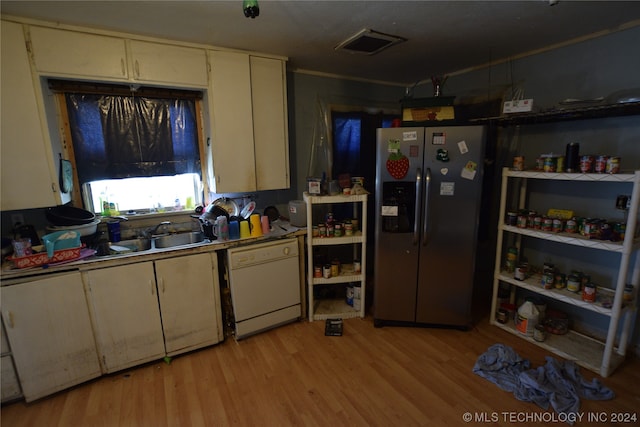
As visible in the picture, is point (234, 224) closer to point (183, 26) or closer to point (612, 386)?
point (183, 26)

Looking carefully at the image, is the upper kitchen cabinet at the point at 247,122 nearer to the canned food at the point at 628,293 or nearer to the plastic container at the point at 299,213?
the plastic container at the point at 299,213

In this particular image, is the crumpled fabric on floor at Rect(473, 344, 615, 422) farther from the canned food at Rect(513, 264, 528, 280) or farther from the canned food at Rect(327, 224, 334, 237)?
the canned food at Rect(327, 224, 334, 237)

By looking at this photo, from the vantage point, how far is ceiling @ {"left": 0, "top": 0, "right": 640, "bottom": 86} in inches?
65.6

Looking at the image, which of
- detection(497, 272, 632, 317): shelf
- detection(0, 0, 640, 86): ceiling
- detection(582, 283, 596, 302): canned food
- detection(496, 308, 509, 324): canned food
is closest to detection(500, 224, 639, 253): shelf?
detection(582, 283, 596, 302): canned food

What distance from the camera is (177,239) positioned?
8.26 feet

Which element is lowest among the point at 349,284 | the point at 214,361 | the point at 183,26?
the point at 214,361

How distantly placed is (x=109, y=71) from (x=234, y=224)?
1350 millimetres

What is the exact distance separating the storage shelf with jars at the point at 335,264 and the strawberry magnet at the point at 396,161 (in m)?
0.35

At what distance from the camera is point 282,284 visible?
8.34ft

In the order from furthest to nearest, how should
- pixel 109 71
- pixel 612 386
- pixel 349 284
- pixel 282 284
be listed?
pixel 349 284 < pixel 282 284 < pixel 109 71 < pixel 612 386

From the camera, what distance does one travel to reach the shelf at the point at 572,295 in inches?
76.8

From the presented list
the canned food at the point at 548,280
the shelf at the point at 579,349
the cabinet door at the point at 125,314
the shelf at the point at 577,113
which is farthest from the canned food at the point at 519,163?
the cabinet door at the point at 125,314

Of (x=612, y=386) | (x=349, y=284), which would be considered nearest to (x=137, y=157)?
(x=349, y=284)

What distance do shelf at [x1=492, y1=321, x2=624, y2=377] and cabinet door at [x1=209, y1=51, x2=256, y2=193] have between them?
2651 mm
